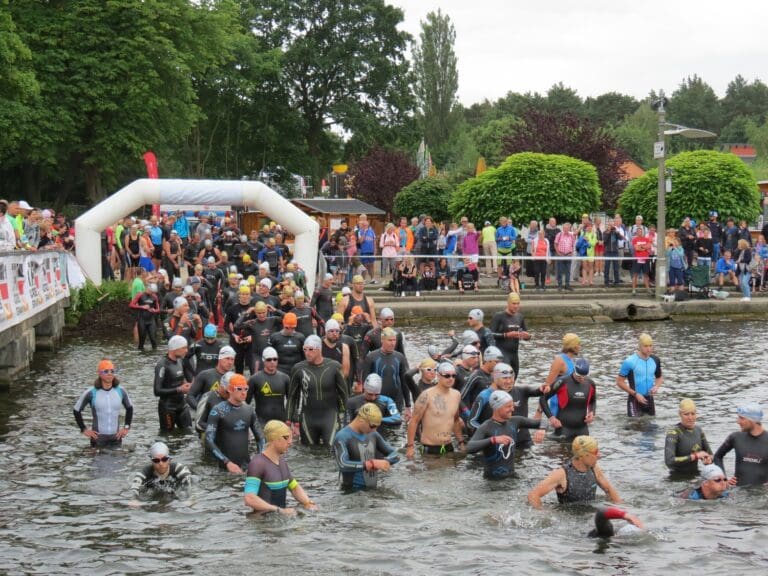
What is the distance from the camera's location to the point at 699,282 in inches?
1204

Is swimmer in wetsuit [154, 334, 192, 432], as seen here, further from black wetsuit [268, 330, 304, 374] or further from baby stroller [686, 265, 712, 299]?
baby stroller [686, 265, 712, 299]

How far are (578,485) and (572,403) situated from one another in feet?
9.90

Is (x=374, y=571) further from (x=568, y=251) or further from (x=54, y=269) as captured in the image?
(x=568, y=251)

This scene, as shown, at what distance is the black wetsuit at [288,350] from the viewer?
53.8 feet

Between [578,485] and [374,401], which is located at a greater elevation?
[374,401]

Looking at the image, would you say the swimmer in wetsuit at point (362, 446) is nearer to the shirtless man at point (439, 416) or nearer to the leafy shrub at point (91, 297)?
the shirtless man at point (439, 416)

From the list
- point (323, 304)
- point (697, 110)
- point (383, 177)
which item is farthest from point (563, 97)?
point (323, 304)

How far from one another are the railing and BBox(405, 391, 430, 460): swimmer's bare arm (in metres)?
7.91

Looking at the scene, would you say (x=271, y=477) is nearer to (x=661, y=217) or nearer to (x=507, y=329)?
(x=507, y=329)

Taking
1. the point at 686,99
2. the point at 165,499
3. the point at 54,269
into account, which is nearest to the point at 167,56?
the point at 54,269

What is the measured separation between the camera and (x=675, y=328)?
28.2 meters

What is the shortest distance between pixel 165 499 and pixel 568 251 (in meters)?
19.8

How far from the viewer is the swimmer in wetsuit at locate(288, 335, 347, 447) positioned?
47.6ft

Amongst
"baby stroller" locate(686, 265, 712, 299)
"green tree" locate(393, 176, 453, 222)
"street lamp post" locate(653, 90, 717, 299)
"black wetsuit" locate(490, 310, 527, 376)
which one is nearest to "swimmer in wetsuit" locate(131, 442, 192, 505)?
"black wetsuit" locate(490, 310, 527, 376)
